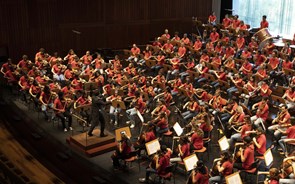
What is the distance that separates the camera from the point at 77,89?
14.7 meters

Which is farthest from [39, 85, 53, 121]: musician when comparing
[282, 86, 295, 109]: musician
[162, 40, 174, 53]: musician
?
[282, 86, 295, 109]: musician

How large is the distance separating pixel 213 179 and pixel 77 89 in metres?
7.15

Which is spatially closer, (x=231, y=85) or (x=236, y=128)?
(x=236, y=128)

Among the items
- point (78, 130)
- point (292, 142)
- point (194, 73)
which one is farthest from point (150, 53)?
point (292, 142)

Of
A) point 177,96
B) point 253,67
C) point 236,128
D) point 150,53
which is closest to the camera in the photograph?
point 236,128

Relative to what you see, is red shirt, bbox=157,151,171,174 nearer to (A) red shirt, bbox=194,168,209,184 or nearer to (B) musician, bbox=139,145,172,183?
(B) musician, bbox=139,145,172,183

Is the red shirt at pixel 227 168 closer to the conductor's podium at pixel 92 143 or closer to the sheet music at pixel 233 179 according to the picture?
the sheet music at pixel 233 179

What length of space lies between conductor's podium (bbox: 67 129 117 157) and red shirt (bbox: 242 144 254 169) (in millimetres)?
4207

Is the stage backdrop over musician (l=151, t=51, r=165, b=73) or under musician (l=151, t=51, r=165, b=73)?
over

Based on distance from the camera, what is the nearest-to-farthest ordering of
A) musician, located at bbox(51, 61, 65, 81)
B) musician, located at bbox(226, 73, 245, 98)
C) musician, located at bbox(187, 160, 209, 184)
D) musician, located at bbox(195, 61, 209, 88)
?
musician, located at bbox(187, 160, 209, 184) → musician, located at bbox(226, 73, 245, 98) → musician, located at bbox(195, 61, 209, 88) → musician, located at bbox(51, 61, 65, 81)

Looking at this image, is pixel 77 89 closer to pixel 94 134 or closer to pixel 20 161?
pixel 94 134

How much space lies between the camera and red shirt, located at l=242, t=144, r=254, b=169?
924 cm

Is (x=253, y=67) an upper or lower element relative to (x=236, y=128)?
upper

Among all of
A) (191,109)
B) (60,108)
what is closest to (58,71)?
(60,108)
